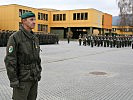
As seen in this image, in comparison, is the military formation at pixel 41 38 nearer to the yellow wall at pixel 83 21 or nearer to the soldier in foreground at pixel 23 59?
the soldier in foreground at pixel 23 59

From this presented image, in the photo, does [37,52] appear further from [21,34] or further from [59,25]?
[59,25]

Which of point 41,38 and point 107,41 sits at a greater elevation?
point 41,38

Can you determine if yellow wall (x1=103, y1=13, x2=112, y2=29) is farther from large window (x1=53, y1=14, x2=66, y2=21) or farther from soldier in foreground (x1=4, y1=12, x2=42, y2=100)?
soldier in foreground (x1=4, y1=12, x2=42, y2=100)

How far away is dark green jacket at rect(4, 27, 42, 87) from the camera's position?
3.29 meters

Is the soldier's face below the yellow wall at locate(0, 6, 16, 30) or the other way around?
below

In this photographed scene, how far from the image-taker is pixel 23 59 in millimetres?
3385

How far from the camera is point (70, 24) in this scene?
205 ft

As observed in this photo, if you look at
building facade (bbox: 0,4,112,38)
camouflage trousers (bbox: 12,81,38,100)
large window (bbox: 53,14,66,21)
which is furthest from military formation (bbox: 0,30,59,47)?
large window (bbox: 53,14,66,21)

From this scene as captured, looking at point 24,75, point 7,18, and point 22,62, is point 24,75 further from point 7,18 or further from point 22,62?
point 7,18

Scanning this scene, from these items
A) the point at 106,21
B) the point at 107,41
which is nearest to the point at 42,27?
the point at 106,21

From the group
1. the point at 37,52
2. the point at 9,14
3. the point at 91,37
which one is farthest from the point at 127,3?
the point at 37,52

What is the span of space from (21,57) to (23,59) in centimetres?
4

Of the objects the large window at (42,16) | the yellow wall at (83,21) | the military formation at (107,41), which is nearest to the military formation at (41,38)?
the military formation at (107,41)

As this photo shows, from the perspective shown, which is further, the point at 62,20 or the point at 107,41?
the point at 62,20
